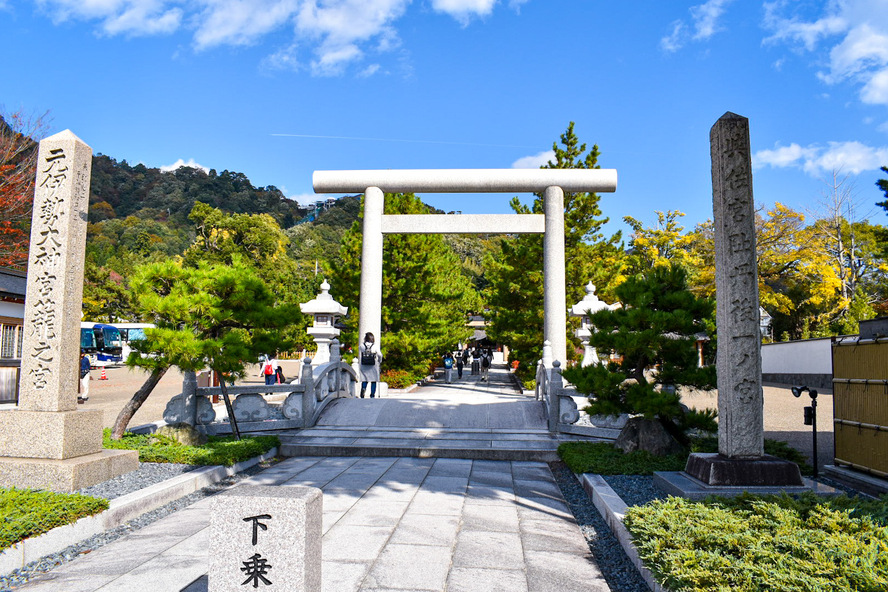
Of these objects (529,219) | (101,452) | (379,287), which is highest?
(529,219)

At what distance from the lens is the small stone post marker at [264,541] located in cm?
276

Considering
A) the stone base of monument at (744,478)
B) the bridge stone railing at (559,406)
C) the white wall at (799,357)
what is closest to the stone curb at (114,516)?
the bridge stone railing at (559,406)

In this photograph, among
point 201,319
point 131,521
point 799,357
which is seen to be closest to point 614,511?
point 131,521

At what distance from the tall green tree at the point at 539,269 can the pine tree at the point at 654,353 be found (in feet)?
32.3

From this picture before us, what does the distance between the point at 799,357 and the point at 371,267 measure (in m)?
17.5

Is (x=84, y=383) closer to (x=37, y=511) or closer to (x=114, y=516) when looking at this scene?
(x=114, y=516)

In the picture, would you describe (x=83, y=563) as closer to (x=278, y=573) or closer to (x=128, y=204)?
(x=278, y=573)

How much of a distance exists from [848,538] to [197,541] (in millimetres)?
4690

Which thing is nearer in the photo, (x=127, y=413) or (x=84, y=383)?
(x=127, y=413)

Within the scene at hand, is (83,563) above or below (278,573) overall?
below

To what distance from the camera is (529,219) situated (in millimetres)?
14008

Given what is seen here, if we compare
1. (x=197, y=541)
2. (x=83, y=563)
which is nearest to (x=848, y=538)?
(x=197, y=541)

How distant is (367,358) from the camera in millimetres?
12781

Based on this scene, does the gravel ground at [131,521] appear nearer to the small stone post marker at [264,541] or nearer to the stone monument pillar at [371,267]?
the small stone post marker at [264,541]
